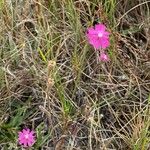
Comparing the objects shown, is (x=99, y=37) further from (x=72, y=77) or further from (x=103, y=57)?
(x=72, y=77)

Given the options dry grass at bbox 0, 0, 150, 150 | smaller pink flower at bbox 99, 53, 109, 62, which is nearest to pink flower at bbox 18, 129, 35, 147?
dry grass at bbox 0, 0, 150, 150

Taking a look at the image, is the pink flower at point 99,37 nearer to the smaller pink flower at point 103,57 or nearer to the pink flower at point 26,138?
the smaller pink flower at point 103,57

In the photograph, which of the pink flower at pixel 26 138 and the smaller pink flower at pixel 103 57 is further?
the smaller pink flower at pixel 103 57

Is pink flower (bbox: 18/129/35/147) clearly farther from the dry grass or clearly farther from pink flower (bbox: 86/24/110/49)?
pink flower (bbox: 86/24/110/49)

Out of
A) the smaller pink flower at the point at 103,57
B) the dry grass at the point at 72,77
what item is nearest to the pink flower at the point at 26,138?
the dry grass at the point at 72,77

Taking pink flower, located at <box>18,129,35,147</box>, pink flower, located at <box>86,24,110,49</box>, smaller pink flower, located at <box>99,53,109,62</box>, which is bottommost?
pink flower, located at <box>18,129,35,147</box>

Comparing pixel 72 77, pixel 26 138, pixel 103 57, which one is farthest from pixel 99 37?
pixel 26 138

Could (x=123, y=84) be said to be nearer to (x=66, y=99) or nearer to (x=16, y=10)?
(x=66, y=99)
